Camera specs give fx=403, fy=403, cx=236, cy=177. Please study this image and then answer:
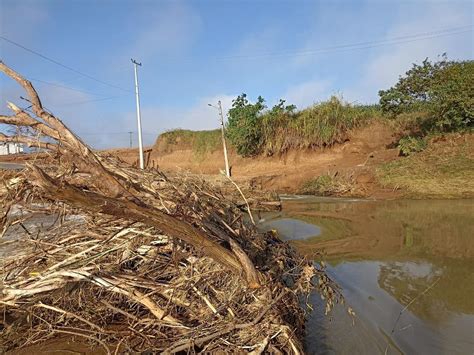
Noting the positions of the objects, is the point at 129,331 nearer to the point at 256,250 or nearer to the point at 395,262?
the point at 256,250

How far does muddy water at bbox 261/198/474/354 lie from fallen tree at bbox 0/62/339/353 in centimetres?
69

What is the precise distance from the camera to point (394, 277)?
593 centimetres

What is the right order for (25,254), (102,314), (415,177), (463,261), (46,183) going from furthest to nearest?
(415,177)
(463,261)
(25,254)
(102,314)
(46,183)

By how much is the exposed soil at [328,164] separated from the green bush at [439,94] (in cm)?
248

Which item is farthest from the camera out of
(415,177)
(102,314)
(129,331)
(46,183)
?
(415,177)

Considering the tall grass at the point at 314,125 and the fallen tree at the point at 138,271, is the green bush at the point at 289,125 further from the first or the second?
the fallen tree at the point at 138,271

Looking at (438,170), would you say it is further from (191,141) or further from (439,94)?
(191,141)

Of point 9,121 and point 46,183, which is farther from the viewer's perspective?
point 9,121

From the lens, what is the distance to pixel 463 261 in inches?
255

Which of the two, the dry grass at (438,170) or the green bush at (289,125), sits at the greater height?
the green bush at (289,125)

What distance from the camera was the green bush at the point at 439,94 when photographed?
1680cm

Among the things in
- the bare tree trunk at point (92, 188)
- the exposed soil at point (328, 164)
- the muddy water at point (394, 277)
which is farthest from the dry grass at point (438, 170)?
the bare tree trunk at point (92, 188)

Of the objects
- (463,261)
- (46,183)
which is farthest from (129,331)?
(463,261)

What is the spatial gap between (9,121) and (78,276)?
150 cm
